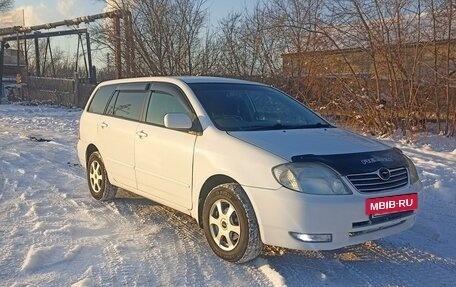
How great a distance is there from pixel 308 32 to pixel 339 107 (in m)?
2.06

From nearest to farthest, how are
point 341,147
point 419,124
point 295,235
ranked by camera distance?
point 295,235
point 341,147
point 419,124

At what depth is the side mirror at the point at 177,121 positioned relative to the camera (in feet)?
14.6

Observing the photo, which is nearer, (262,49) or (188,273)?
(188,273)

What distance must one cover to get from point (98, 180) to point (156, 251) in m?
2.12

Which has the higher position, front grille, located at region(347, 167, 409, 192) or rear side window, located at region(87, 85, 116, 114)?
rear side window, located at region(87, 85, 116, 114)

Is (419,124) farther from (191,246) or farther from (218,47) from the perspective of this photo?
(218,47)

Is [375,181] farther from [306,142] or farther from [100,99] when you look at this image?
[100,99]

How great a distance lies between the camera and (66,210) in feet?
18.4

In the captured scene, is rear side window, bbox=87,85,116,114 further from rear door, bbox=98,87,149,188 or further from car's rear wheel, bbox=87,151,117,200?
car's rear wheel, bbox=87,151,117,200

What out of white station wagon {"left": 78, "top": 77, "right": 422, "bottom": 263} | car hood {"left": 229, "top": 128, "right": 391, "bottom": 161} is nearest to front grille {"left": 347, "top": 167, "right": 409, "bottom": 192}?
white station wagon {"left": 78, "top": 77, "right": 422, "bottom": 263}

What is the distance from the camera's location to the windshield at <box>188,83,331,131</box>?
458 cm

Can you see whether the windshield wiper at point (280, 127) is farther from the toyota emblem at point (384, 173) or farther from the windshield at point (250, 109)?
the toyota emblem at point (384, 173)

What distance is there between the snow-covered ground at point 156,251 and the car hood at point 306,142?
0.98m

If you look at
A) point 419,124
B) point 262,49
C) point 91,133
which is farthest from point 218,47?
point 91,133
